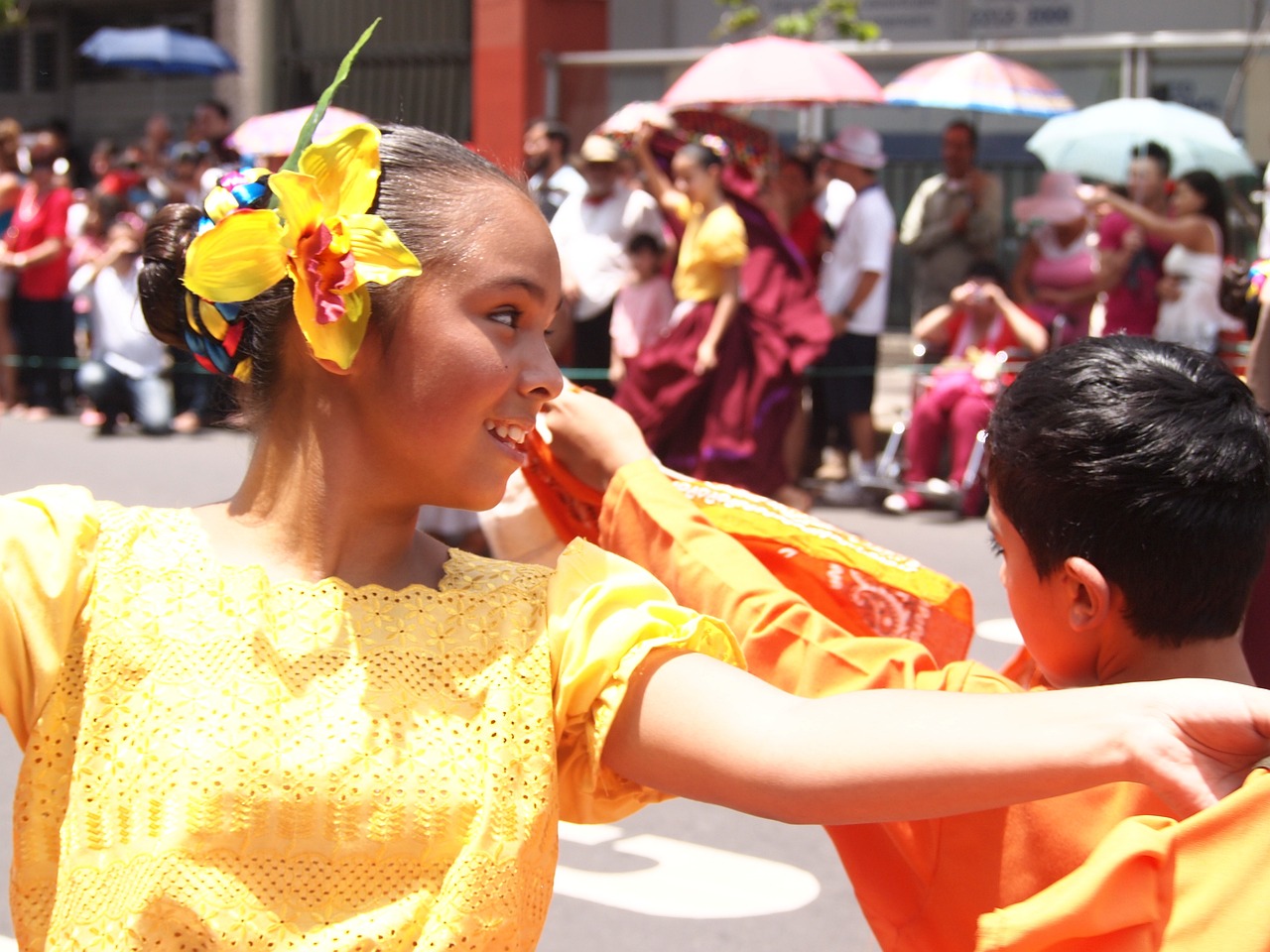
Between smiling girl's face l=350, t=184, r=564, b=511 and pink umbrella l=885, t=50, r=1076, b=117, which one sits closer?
smiling girl's face l=350, t=184, r=564, b=511

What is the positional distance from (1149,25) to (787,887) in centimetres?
1203

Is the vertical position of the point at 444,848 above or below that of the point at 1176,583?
below

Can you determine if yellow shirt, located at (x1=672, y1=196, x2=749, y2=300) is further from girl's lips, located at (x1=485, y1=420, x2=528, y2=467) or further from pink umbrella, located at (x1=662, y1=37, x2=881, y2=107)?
girl's lips, located at (x1=485, y1=420, x2=528, y2=467)

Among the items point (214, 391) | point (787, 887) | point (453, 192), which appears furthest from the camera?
point (787, 887)

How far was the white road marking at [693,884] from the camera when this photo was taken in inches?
151

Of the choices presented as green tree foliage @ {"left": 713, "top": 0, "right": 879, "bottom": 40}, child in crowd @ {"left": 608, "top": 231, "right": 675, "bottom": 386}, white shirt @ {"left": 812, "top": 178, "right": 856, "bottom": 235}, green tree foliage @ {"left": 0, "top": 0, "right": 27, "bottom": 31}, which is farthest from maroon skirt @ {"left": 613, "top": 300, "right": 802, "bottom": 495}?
green tree foliage @ {"left": 0, "top": 0, "right": 27, "bottom": 31}

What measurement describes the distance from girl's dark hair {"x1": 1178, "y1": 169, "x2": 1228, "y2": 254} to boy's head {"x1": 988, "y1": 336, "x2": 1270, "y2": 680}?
690 centimetres

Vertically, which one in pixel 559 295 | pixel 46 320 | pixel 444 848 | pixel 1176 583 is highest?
pixel 559 295

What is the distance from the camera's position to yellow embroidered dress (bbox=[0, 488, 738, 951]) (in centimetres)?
150

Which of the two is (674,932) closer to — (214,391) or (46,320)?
(214,391)

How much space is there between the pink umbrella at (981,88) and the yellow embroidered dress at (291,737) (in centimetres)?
830

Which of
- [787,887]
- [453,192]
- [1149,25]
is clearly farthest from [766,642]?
[1149,25]

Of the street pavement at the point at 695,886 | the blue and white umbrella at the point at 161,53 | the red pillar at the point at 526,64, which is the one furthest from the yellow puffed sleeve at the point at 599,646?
the blue and white umbrella at the point at 161,53

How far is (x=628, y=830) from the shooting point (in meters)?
4.37
